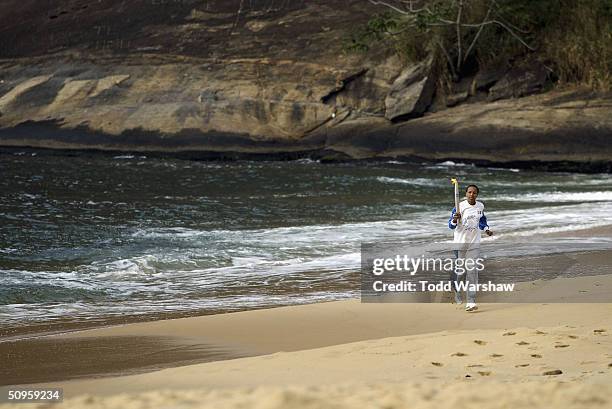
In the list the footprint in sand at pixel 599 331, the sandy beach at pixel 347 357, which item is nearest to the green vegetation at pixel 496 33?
the sandy beach at pixel 347 357

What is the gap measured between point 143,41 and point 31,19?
5036mm

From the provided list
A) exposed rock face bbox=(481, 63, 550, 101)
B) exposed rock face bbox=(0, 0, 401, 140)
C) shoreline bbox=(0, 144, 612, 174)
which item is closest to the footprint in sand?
shoreline bbox=(0, 144, 612, 174)

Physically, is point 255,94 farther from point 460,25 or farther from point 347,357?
point 347,357

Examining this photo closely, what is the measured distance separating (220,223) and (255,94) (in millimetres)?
13685

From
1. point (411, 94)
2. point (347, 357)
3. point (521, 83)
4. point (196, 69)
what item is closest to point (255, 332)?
point (347, 357)

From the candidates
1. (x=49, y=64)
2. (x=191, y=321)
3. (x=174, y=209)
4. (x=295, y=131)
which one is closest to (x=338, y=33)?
(x=295, y=131)

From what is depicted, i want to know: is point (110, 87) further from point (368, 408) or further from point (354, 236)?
point (368, 408)

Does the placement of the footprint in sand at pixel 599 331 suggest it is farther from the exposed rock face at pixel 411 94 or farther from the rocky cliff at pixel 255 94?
the exposed rock face at pixel 411 94

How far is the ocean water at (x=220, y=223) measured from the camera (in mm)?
11102

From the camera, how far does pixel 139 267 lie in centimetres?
1287

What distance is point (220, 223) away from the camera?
1684 centimetres

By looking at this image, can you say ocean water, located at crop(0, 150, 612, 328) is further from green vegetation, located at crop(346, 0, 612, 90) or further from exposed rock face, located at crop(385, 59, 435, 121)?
green vegetation, located at crop(346, 0, 612, 90)

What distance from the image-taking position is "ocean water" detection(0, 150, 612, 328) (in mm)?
11102

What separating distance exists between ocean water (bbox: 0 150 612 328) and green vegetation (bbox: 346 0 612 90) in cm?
377
